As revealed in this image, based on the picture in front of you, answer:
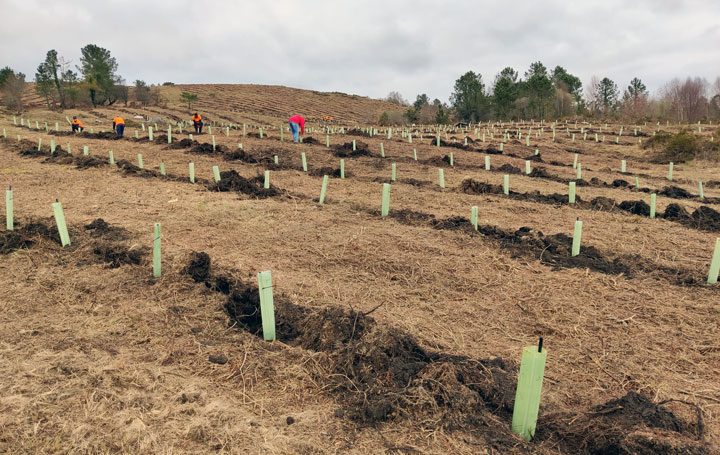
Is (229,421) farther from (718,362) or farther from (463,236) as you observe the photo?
(463,236)

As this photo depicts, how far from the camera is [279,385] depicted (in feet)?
11.4

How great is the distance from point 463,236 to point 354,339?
394cm

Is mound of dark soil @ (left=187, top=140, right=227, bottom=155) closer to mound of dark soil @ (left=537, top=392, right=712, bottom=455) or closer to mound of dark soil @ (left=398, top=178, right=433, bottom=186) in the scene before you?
mound of dark soil @ (left=398, top=178, right=433, bottom=186)

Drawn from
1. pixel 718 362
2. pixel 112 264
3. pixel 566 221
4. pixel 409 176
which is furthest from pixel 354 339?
pixel 409 176

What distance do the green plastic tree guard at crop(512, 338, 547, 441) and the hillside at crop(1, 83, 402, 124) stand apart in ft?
200

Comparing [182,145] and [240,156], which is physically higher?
[182,145]

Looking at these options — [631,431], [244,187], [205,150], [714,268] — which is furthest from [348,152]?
[631,431]

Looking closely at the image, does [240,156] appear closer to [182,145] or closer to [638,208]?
[182,145]

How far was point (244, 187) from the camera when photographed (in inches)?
428

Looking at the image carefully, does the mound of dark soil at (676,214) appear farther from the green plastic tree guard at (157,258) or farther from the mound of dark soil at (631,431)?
the green plastic tree guard at (157,258)

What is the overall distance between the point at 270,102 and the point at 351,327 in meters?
82.3

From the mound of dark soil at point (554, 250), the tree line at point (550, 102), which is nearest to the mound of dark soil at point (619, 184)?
the mound of dark soil at point (554, 250)

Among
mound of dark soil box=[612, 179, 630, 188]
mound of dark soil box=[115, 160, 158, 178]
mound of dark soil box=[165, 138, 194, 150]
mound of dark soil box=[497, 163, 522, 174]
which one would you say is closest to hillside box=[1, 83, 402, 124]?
mound of dark soil box=[165, 138, 194, 150]

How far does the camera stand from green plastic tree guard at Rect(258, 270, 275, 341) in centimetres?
411
